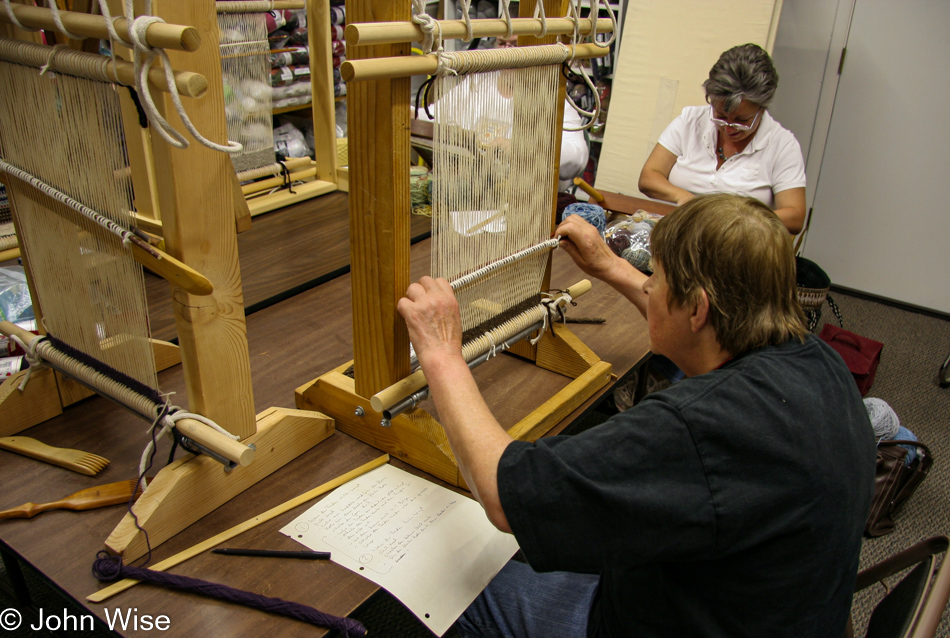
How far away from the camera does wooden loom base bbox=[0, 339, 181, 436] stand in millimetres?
1311

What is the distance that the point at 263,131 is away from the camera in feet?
7.96

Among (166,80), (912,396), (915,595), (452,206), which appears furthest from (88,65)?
(912,396)

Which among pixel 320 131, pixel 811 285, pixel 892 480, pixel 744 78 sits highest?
pixel 744 78

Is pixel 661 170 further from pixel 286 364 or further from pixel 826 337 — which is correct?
pixel 286 364

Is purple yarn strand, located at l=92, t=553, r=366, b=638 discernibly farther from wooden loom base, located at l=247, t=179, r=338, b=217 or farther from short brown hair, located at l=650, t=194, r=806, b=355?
wooden loom base, located at l=247, t=179, r=338, b=217

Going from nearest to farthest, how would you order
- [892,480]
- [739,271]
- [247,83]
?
[739,271]
[892,480]
[247,83]

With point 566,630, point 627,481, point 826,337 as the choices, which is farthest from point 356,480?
point 826,337

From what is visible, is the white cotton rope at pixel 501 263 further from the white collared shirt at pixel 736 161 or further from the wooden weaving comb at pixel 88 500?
the white collared shirt at pixel 736 161

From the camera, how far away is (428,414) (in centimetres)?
128

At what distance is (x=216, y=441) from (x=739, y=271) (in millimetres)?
813

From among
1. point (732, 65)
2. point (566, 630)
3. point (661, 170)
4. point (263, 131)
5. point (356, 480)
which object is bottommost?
point (566, 630)

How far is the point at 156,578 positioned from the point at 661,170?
8.10 ft

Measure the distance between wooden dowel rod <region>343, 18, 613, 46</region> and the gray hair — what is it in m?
1.21

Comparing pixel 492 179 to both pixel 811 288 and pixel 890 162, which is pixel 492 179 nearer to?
pixel 811 288
